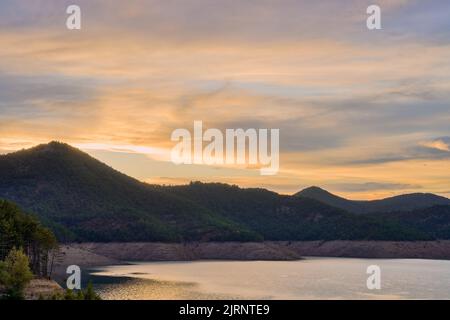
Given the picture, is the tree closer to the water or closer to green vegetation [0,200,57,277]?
the water

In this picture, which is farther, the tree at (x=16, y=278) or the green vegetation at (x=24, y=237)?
the green vegetation at (x=24, y=237)

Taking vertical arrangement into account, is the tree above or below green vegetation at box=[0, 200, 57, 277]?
below

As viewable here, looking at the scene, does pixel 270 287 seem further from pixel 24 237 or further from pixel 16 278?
pixel 16 278

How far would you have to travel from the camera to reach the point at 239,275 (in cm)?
17188
